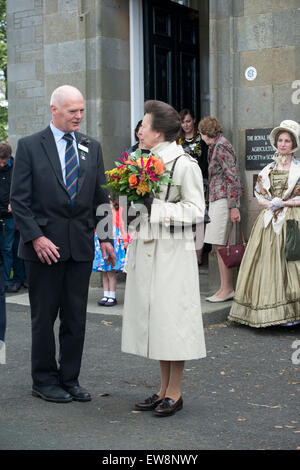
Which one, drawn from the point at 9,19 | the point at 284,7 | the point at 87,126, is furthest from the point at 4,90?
the point at 284,7

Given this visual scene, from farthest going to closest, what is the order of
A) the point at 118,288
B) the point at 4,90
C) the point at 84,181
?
1. the point at 4,90
2. the point at 118,288
3. the point at 84,181

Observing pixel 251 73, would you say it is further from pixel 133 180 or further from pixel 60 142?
pixel 133 180

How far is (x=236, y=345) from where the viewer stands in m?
7.28

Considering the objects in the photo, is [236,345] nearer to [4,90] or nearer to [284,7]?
[284,7]

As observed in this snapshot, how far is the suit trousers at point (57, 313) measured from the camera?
559 cm

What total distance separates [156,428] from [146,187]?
1.50m

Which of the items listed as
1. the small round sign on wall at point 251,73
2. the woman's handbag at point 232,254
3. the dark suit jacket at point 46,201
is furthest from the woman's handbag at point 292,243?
the dark suit jacket at point 46,201

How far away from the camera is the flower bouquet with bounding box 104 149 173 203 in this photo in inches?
196

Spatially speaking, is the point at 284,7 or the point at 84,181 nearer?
the point at 84,181

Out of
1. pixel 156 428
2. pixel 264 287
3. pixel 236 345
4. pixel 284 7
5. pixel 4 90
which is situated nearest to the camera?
pixel 156 428

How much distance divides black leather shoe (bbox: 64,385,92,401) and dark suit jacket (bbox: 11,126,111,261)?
93 cm

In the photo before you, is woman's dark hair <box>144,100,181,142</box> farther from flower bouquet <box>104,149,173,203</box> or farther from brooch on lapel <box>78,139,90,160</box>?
brooch on lapel <box>78,139,90,160</box>

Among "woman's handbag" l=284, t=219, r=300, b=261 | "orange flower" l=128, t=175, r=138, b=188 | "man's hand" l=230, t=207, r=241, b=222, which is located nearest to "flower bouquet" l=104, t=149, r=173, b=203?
"orange flower" l=128, t=175, r=138, b=188

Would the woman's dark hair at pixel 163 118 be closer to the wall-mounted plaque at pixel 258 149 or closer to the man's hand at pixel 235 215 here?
the man's hand at pixel 235 215
